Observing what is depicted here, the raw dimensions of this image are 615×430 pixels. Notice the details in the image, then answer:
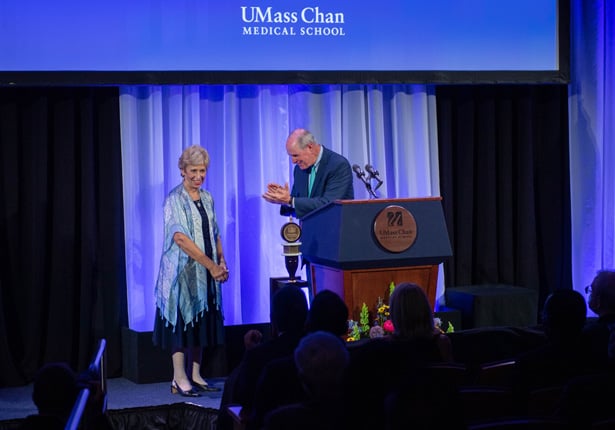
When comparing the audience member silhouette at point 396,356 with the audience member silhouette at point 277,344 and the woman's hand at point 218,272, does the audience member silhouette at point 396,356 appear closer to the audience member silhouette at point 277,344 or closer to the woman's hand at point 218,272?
the audience member silhouette at point 277,344

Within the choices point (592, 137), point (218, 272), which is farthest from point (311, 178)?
point (592, 137)

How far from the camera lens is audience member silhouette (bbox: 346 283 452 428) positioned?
Result: 9.81 ft

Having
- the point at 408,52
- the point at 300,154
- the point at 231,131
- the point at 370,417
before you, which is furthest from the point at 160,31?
the point at 370,417

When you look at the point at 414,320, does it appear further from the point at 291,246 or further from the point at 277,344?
the point at 291,246

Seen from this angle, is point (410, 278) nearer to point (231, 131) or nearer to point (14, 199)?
point (231, 131)

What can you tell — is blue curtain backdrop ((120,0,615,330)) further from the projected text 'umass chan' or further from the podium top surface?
Result: the podium top surface

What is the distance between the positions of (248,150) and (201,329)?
6.10 ft

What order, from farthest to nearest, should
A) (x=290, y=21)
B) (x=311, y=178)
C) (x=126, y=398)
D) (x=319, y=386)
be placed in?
(x=290, y=21), (x=311, y=178), (x=126, y=398), (x=319, y=386)

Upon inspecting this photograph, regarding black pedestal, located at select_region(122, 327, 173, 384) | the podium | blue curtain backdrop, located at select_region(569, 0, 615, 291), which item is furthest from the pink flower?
blue curtain backdrop, located at select_region(569, 0, 615, 291)

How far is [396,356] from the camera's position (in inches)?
130

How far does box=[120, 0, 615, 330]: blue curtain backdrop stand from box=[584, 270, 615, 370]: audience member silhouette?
3368 millimetres

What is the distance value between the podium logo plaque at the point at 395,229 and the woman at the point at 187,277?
45.4 inches

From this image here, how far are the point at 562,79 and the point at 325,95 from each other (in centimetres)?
195

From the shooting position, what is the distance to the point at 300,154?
636 cm
